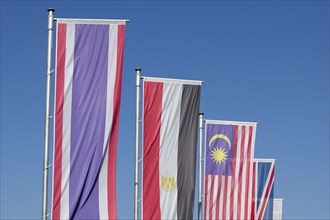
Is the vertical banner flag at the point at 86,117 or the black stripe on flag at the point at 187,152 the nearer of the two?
the vertical banner flag at the point at 86,117

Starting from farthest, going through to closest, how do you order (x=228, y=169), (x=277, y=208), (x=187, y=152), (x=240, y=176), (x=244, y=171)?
(x=277, y=208) < (x=240, y=176) < (x=244, y=171) < (x=228, y=169) < (x=187, y=152)

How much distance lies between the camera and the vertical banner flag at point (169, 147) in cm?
2502

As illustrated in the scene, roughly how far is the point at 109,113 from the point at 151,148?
4294mm

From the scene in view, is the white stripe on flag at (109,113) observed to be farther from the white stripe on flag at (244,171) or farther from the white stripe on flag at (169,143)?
the white stripe on flag at (244,171)

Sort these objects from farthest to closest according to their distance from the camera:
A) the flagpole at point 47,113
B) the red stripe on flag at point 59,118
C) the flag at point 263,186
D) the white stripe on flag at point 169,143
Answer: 1. the flag at point 263,186
2. the white stripe on flag at point 169,143
3. the red stripe on flag at point 59,118
4. the flagpole at point 47,113

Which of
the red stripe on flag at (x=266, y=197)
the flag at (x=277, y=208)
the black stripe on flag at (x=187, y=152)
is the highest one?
the black stripe on flag at (x=187, y=152)

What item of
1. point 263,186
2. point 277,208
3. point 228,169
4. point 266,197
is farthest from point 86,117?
point 277,208

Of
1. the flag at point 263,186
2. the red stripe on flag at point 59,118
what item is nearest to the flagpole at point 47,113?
the red stripe on flag at point 59,118

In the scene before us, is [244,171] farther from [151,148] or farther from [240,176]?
[151,148]

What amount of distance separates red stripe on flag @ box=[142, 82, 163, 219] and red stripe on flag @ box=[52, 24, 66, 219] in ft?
15.5

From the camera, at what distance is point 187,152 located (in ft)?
83.7

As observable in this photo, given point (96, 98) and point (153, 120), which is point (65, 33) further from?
point (153, 120)

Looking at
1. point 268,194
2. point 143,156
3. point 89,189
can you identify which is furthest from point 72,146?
point 268,194

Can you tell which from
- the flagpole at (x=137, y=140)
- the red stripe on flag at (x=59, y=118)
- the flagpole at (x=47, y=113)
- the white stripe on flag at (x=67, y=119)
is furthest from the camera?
the flagpole at (x=137, y=140)
